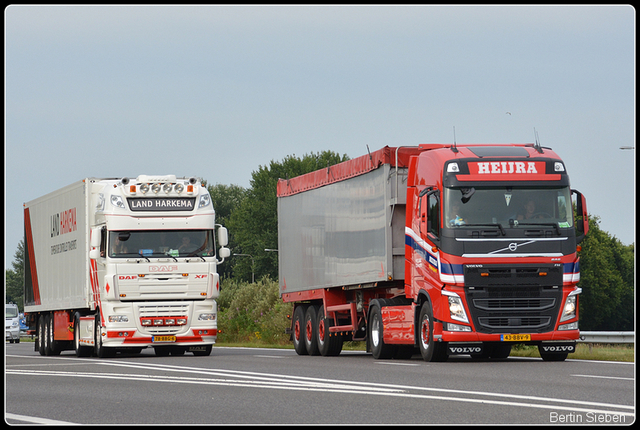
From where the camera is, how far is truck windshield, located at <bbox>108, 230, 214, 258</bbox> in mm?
24375

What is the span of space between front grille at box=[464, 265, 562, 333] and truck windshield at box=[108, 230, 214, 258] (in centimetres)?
804

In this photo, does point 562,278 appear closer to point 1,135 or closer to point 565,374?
point 565,374

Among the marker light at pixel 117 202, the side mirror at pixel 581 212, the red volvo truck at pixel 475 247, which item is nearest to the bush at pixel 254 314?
the marker light at pixel 117 202

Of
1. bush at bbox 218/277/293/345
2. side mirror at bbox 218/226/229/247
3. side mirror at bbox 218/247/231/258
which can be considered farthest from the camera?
bush at bbox 218/277/293/345

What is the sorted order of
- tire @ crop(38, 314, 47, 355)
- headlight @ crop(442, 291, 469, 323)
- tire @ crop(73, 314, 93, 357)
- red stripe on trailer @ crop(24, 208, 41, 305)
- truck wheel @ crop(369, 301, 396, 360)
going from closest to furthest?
headlight @ crop(442, 291, 469, 323) → truck wheel @ crop(369, 301, 396, 360) → tire @ crop(73, 314, 93, 357) → tire @ crop(38, 314, 47, 355) → red stripe on trailer @ crop(24, 208, 41, 305)

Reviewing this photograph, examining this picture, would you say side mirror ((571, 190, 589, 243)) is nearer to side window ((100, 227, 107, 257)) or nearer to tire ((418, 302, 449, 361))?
tire ((418, 302, 449, 361))

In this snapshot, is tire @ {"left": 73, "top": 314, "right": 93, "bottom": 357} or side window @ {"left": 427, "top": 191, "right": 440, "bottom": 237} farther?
tire @ {"left": 73, "top": 314, "right": 93, "bottom": 357}

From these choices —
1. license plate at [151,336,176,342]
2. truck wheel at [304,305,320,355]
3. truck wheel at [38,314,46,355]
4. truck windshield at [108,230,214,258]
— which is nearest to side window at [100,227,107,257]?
truck windshield at [108,230,214,258]

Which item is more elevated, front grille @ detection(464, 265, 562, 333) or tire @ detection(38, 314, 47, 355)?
front grille @ detection(464, 265, 562, 333)

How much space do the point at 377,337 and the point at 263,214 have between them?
2381 inches

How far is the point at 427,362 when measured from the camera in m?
20.0

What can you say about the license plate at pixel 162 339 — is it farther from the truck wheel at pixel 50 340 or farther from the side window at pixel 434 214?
the side window at pixel 434 214

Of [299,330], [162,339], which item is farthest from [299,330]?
[162,339]

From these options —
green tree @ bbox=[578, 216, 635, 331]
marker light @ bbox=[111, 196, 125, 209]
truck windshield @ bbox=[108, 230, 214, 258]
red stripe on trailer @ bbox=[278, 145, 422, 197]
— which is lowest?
green tree @ bbox=[578, 216, 635, 331]
